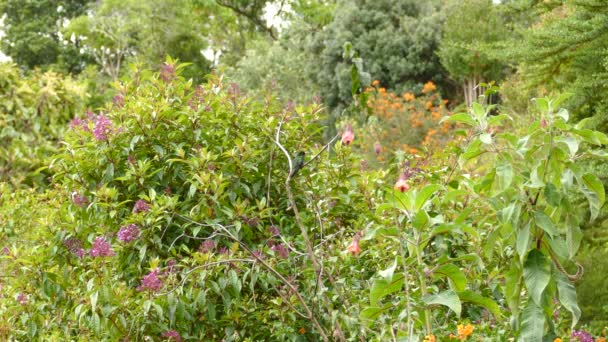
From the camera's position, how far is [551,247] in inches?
83.7

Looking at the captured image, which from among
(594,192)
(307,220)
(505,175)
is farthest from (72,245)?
(594,192)

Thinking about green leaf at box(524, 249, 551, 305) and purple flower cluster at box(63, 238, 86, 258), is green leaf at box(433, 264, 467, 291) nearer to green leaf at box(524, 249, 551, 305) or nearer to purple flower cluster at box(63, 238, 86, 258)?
green leaf at box(524, 249, 551, 305)

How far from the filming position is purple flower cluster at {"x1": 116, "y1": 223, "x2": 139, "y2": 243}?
9.92ft

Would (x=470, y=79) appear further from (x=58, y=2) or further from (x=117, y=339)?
(x=58, y=2)

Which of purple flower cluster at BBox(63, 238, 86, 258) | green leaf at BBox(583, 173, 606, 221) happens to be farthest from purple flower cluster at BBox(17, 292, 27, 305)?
green leaf at BBox(583, 173, 606, 221)

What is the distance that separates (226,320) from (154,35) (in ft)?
65.2

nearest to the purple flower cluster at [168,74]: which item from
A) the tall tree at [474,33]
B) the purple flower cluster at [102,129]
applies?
the purple flower cluster at [102,129]

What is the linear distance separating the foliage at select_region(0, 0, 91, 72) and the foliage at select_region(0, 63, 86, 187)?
1849 centimetres

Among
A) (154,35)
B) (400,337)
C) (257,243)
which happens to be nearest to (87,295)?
(257,243)

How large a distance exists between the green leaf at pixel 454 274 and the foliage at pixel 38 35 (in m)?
26.0

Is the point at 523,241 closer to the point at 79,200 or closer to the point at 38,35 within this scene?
the point at 79,200

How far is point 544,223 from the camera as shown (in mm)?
2006

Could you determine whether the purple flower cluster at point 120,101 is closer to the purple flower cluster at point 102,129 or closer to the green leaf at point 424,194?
the purple flower cluster at point 102,129

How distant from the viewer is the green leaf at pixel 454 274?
2.14 m
